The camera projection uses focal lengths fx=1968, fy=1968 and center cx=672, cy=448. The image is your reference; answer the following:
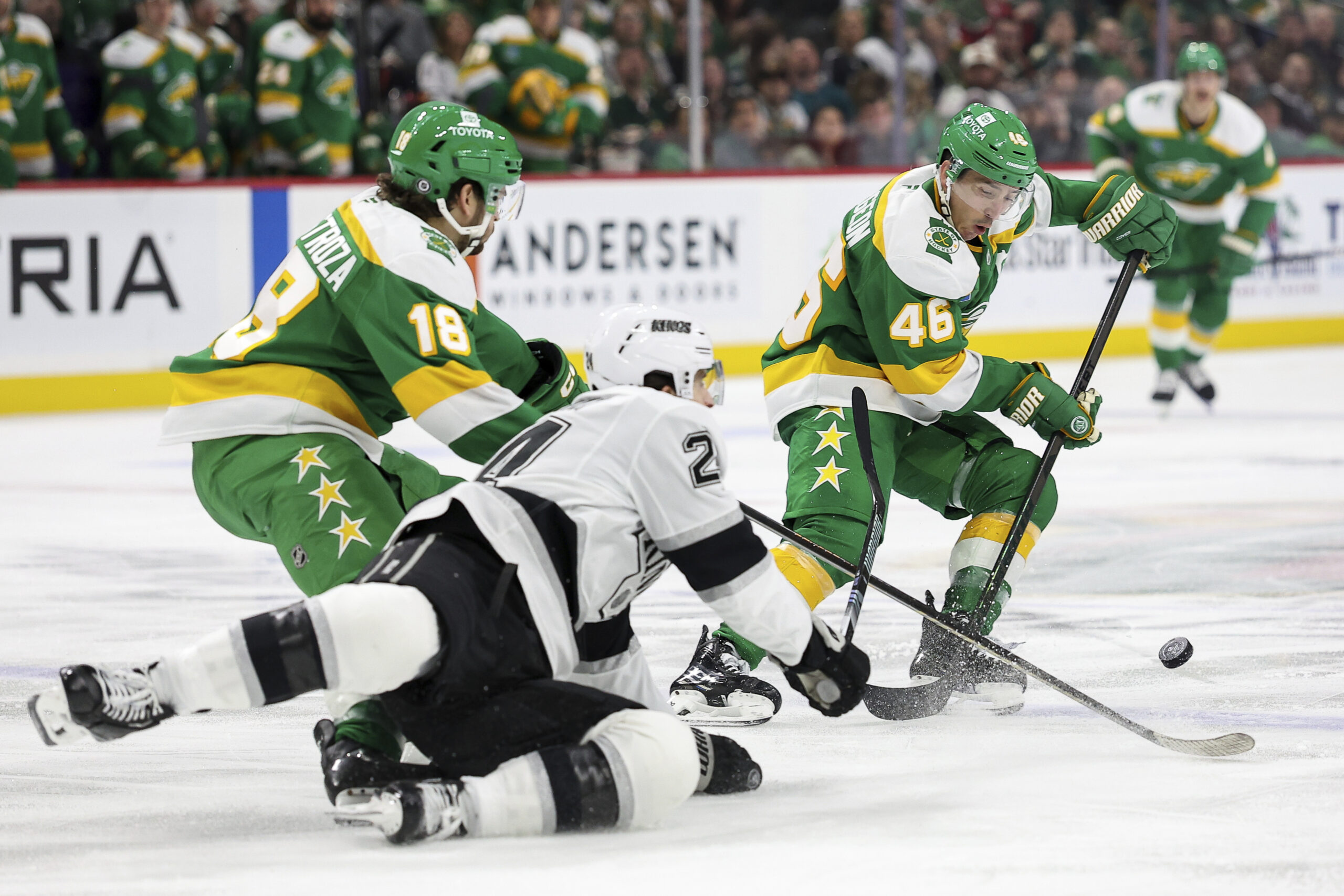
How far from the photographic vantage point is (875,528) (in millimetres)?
3744

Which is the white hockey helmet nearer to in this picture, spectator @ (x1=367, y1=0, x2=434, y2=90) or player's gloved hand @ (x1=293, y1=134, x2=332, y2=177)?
player's gloved hand @ (x1=293, y1=134, x2=332, y2=177)

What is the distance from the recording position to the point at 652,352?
2.98 m

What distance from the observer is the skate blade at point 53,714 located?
8.58 ft

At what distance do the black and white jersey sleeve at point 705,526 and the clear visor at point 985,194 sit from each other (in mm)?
1120

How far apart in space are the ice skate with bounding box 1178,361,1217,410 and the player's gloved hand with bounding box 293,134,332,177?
13.0 ft

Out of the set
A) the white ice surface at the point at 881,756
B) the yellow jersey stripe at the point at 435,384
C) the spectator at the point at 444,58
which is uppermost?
the spectator at the point at 444,58

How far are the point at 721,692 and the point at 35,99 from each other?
5665 millimetres

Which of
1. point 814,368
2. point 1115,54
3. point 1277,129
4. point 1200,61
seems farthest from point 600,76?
point 814,368

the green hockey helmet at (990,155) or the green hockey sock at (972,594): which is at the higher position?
the green hockey helmet at (990,155)

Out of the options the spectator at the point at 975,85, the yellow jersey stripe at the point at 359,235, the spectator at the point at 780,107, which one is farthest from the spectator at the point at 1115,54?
the yellow jersey stripe at the point at 359,235

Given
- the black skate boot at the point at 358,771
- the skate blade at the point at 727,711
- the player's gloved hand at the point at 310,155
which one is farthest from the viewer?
the player's gloved hand at the point at 310,155

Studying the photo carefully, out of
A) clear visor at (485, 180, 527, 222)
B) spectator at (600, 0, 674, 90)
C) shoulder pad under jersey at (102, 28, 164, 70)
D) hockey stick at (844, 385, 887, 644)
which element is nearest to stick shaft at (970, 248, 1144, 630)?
hockey stick at (844, 385, 887, 644)

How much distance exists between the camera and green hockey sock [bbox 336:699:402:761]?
117 inches

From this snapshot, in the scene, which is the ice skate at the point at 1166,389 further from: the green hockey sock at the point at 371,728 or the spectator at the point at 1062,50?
the green hockey sock at the point at 371,728
